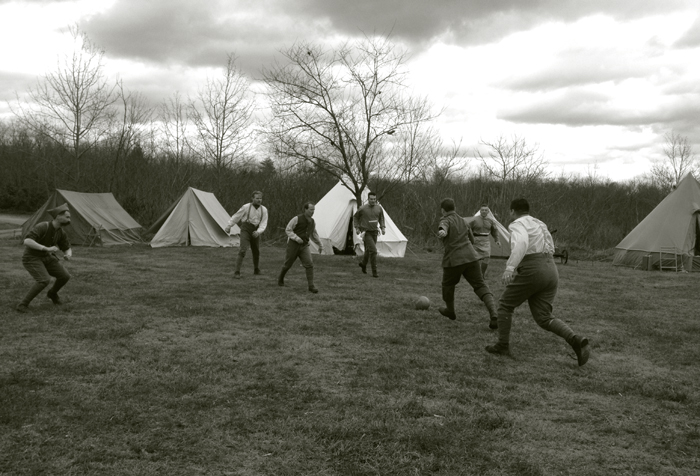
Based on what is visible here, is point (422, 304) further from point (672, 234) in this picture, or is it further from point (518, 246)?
point (672, 234)

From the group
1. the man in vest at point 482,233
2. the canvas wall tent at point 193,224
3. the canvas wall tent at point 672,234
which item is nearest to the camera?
the man in vest at point 482,233

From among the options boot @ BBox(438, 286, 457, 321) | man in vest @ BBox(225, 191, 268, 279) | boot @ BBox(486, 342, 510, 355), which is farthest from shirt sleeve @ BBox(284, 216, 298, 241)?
boot @ BBox(486, 342, 510, 355)

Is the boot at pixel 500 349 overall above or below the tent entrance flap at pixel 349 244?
below

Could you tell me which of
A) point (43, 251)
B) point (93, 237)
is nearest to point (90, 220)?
point (93, 237)

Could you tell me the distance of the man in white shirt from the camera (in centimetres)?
590

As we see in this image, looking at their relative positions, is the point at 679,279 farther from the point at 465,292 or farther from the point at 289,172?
the point at 289,172

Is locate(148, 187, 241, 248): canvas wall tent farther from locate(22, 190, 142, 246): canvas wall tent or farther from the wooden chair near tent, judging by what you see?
the wooden chair near tent

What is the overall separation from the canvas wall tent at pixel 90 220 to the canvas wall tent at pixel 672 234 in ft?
55.3

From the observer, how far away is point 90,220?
19109 mm

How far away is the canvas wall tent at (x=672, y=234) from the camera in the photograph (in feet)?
57.4

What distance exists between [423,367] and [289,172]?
22.3 meters

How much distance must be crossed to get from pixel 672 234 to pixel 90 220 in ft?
61.2

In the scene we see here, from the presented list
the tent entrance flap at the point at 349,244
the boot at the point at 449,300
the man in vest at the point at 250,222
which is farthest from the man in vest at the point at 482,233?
the tent entrance flap at the point at 349,244

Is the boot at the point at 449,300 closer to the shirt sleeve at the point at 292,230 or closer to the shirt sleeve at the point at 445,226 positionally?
the shirt sleeve at the point at 445,226
